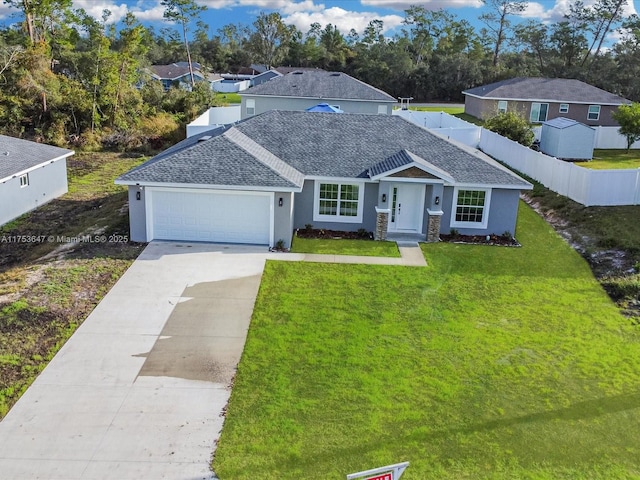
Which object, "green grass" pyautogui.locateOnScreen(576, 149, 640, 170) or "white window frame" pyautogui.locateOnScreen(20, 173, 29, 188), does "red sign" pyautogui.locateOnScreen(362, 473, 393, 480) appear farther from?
"green grass" pyautogui.locateOnScreen(576, 149, 640, 170)

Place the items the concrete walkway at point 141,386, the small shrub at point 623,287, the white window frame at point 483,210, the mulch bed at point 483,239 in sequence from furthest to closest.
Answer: the white window frame at point 483,210 < the mulch bed at point 483,239 < the small shrub at point 623,287 < the concrete walkway at point 141,386

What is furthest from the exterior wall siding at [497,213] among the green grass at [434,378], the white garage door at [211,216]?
the white garage door at [211,216]

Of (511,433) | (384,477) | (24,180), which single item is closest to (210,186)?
(24,180)

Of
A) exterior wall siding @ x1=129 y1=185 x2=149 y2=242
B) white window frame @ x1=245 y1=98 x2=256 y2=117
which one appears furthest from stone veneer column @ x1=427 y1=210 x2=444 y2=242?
white window frame @ x1=245 y1=98 x2=256 y2=117

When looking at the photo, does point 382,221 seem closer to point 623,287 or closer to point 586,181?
point 623,287

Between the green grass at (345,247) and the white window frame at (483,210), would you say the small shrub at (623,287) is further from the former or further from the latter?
the green grass at (345,247)

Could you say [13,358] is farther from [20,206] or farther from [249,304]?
[20,206]

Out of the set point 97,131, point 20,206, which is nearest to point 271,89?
point 97,131
